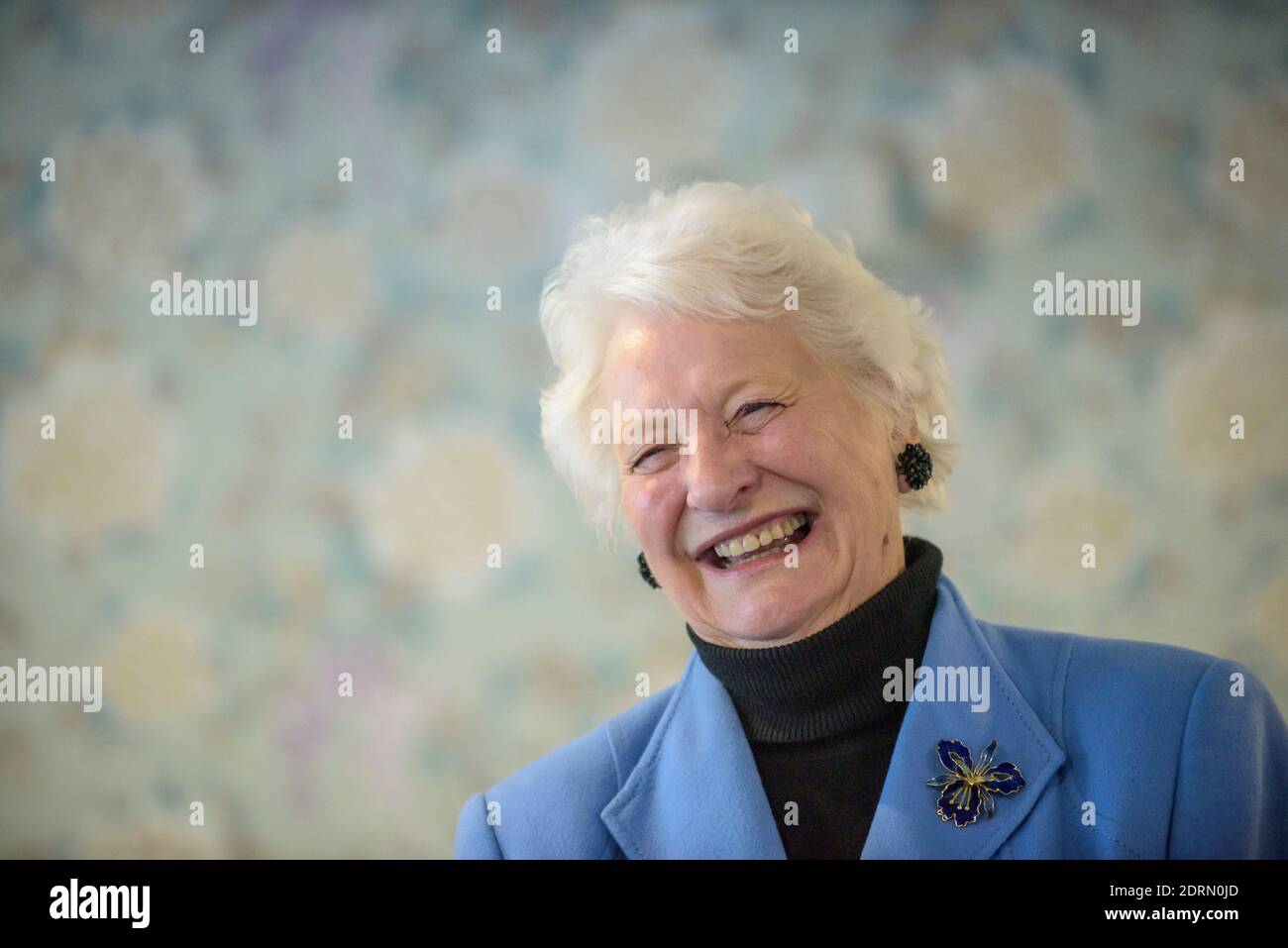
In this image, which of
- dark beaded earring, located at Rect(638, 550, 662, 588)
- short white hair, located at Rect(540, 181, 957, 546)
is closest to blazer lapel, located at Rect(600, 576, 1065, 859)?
dark beaded earring, located at Rect(638, 550, 662, 588)

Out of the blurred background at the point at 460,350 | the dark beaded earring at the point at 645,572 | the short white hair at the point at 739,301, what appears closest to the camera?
the short white hair at the point at 739,301

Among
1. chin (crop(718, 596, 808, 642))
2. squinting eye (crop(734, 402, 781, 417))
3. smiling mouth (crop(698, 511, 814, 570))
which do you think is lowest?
chin (crop(718, 596, 808, 642))

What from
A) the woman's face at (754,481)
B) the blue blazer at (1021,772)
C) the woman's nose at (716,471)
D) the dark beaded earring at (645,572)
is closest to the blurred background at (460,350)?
the dark beaded earring at (645,572)

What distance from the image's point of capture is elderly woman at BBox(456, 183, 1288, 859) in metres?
1.80

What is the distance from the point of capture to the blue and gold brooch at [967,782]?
1.83 m

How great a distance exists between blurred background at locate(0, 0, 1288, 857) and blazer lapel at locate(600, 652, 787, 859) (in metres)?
0.43

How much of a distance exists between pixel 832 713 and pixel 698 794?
0.81 ft

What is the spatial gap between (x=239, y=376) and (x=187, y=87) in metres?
0.60

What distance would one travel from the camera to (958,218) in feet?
7.73

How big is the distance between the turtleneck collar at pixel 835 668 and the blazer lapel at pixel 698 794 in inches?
2.4

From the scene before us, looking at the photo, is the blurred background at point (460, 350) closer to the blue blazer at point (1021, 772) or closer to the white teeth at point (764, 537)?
the blue blazer at point (1021, 772)

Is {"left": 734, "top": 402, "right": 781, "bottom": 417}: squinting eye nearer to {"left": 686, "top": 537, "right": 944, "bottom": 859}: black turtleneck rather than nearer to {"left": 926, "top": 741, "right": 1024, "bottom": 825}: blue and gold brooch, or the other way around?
{"left": 686, "top": 537, "right": 944, "bottom": 859}: black turtleneck

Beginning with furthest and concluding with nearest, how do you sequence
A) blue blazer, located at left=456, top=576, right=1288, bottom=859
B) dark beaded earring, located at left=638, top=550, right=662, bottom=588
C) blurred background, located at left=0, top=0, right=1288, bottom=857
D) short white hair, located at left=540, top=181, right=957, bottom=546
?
1. blurred background, located at left=0, top=0, right=1288, bottom=857
2. dark beaded earring, located at left=638, top=550, right=662, bottom=588
3. short white hair, located at left=540, top=181, right=957, bottom=546
4. blue blazer, located at left=456, top=576, right=1288, bottom=859

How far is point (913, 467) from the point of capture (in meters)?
1.97
